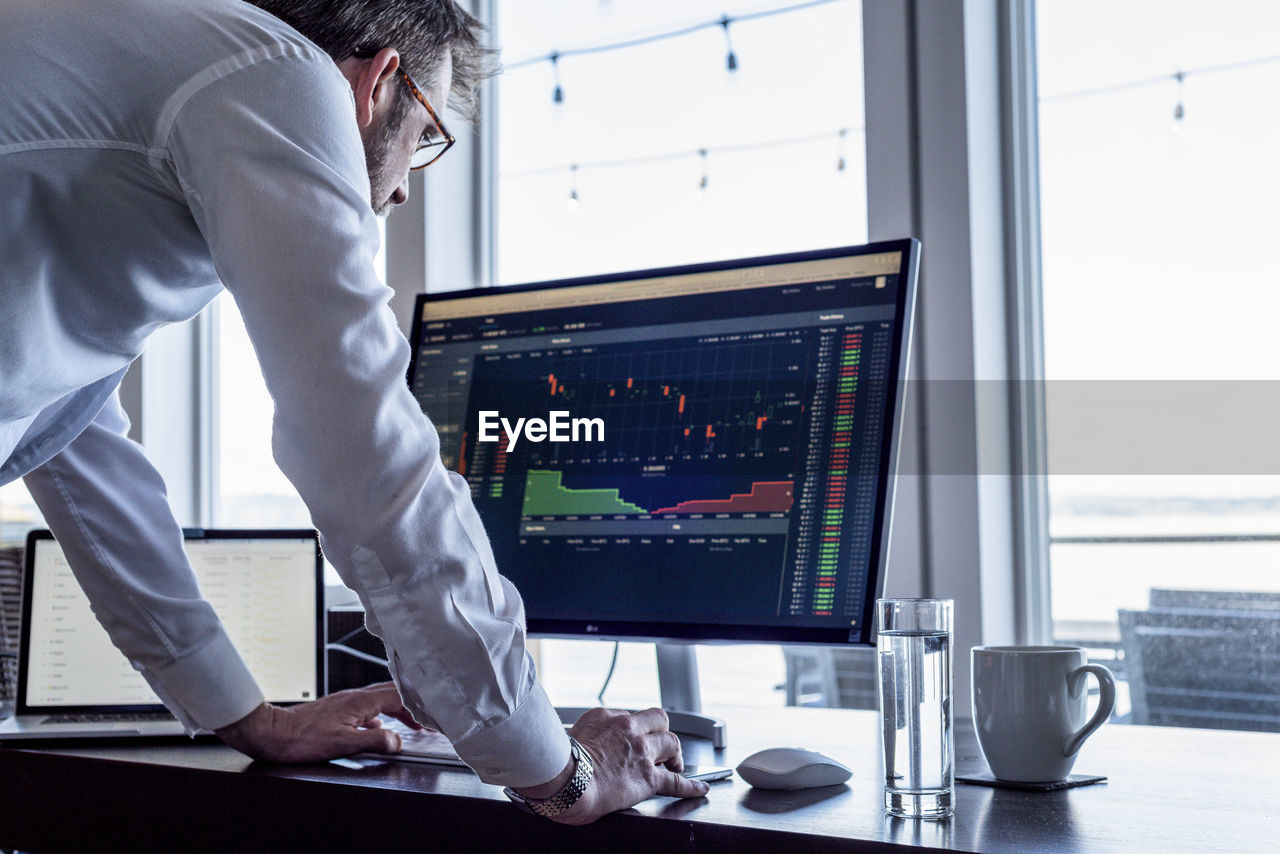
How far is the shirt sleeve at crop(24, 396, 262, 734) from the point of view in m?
1.20

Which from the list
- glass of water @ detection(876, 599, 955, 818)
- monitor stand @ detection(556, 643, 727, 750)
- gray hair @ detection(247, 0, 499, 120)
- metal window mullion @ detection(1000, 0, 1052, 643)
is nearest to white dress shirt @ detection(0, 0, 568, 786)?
gray hair @ detection(247, 0, 499, 120)

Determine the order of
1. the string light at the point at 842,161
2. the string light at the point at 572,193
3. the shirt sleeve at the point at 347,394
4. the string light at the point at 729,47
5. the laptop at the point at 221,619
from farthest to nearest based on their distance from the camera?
the string light at the point at 572,193, the string light at the point at 729,47, the string light at the point at 842,161, the laptop at the point at 221,619, the shirt sleeve at the point at 347,394

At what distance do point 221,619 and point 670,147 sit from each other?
121 centimetres

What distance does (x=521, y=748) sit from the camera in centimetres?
83

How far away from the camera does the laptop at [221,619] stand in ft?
4.74

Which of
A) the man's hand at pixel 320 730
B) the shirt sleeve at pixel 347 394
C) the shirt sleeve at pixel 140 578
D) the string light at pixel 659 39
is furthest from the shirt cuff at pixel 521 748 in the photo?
the string light at pixel 659 39

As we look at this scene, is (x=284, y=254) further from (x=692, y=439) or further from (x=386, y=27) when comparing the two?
(x=692, y=439)

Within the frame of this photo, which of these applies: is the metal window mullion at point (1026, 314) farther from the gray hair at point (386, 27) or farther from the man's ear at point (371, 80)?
the man's ear at point (371, 80)

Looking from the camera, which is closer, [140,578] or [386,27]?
[386,27]

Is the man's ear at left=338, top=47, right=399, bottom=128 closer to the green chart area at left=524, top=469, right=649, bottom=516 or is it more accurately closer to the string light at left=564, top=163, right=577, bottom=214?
the green chart area at left=524, top=469, right=649, bottom=516

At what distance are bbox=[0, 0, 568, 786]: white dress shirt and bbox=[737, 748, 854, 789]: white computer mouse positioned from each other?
204 millimetres

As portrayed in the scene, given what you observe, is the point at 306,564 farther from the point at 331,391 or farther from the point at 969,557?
the point at 969,557

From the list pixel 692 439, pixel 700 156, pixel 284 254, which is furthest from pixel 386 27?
pixel 700 156

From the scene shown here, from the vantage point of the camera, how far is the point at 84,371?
3.21 feet
